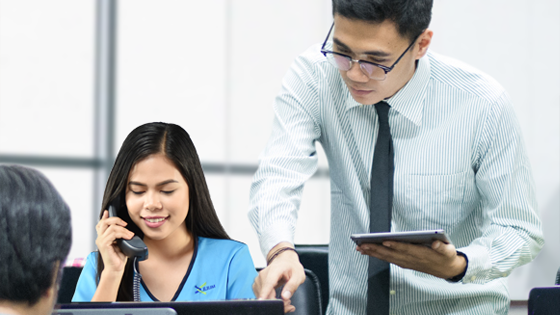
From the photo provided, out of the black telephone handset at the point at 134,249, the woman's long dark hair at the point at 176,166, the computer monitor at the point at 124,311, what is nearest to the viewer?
the computer monitor at the point at 124,311

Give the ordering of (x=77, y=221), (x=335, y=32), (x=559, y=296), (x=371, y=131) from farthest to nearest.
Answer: (x=77, y=221)
(x=371, y=131)
(x=335, y=32)
(x=559, y=296)

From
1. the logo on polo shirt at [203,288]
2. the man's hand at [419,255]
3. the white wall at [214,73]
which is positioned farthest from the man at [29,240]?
the white wall at [214,73]

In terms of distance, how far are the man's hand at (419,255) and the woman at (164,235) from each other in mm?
582

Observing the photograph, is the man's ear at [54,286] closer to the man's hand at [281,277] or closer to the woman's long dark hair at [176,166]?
the man's hand at [281,277]

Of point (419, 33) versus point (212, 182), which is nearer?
point (419, 33)

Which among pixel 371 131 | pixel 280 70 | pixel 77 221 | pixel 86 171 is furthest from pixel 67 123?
pixel 371 131

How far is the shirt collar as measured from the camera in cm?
144

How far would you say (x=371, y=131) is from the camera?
4.80 ft

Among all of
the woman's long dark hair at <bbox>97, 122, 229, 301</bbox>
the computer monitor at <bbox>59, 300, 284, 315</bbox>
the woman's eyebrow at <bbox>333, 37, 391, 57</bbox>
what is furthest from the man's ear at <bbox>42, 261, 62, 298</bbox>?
the woman's long dark hair at <bbox>97, 122, 229, 301</bbox>

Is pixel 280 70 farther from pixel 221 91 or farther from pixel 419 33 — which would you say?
pixel 419 33

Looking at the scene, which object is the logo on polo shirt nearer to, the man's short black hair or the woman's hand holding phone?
the woman's hand holding phone

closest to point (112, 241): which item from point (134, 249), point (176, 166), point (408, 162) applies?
point (134, 249)

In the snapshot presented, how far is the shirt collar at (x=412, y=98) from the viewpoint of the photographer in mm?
1437

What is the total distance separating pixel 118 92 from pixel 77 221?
0.65m
